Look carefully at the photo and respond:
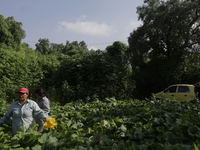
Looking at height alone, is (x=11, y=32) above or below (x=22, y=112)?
above

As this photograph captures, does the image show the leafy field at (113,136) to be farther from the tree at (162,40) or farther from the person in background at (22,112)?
the tree at (162,40)

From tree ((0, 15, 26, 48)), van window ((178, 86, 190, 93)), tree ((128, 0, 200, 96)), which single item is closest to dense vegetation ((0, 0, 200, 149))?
tree ((128, 0, 200, 96))

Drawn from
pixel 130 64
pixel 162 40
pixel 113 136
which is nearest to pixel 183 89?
pixel 130 64

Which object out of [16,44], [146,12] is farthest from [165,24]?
[16,44]

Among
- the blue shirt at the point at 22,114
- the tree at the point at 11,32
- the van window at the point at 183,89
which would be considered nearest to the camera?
the blue shirt at the point at 22,114

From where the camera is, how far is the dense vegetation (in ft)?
8.45

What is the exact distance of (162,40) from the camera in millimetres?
15961

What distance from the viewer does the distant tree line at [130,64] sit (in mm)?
8578

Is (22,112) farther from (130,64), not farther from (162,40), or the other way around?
(162,40)

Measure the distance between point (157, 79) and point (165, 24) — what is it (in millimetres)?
4883

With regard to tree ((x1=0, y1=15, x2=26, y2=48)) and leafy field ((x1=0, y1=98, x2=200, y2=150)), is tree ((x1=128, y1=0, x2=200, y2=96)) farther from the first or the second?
tree ((x1=0, y1=15, x2=26, y2=48))

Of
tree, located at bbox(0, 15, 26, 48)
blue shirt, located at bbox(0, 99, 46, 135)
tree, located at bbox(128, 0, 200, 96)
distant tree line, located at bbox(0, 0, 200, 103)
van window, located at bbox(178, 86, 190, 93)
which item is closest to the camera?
blue shirt, located at bbox(0, 99, 46, 135)

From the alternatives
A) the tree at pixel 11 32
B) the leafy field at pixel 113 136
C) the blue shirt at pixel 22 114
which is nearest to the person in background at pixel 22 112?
the blue shirt at pixel 22 114

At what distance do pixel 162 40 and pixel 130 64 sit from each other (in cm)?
407
